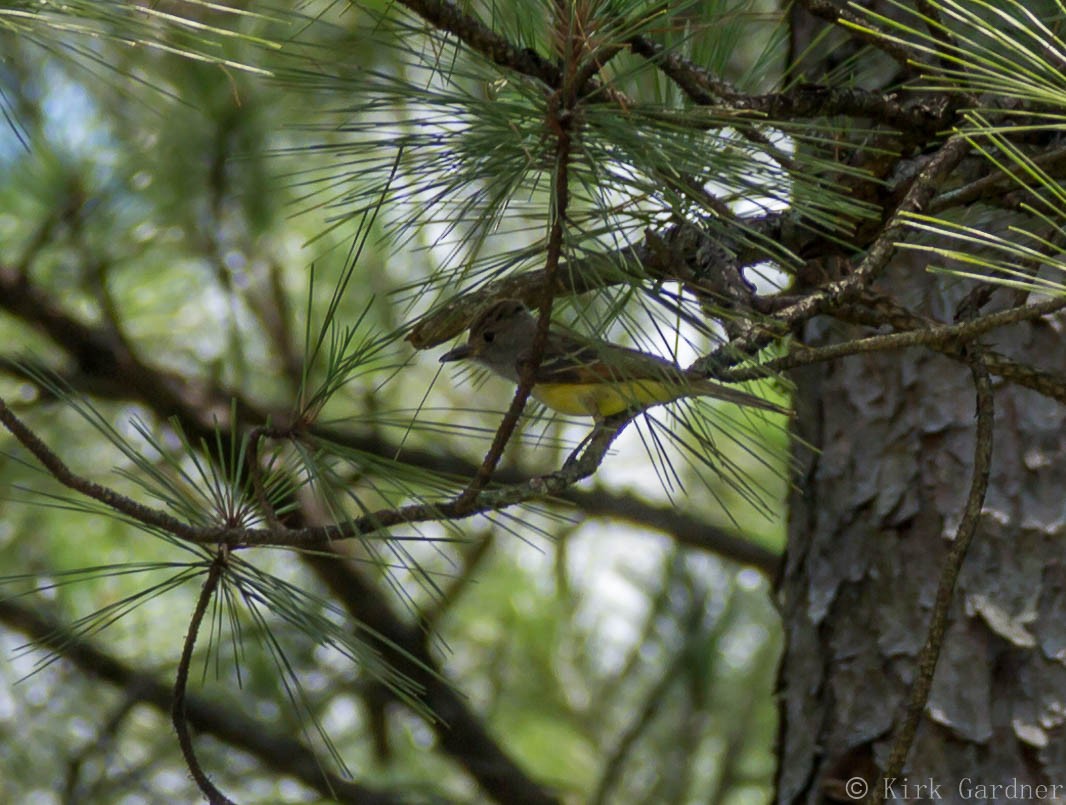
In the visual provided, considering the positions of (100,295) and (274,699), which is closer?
(100,295)

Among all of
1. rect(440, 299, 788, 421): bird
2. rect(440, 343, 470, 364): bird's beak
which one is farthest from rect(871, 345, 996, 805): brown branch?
rect(440, 343, 470, 364): bird's beak

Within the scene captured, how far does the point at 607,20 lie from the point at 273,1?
96.7 inches

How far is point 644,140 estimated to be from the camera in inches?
60.4

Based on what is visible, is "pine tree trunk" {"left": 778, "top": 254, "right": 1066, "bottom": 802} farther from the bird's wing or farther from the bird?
the bird's wing

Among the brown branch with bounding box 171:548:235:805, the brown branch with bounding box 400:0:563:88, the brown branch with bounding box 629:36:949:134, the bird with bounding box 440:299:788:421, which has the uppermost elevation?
the bird with bounding box 440:299:788:421

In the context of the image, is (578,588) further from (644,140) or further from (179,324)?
(644,140)

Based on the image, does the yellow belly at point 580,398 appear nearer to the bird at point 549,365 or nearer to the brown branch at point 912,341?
the bird at point 549,365

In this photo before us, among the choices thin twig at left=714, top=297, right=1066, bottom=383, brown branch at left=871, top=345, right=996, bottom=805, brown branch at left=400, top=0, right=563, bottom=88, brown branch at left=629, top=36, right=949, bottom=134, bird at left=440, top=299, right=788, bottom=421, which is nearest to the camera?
thin twig at left=714, top=297, right=1066, bottom=383

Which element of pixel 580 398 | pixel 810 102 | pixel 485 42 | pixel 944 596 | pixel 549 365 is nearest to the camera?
pixel 944 596

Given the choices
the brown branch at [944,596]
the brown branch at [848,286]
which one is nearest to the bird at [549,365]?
the brown branch at [848,286]

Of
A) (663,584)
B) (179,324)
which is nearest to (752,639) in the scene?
(663,584)

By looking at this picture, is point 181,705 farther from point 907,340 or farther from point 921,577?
point 921,577

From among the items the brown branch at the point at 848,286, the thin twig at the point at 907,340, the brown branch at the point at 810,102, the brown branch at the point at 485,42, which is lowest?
the thin twig at the point at 907,340

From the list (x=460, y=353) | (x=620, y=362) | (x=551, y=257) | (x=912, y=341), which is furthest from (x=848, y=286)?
(x=460, y=353)
